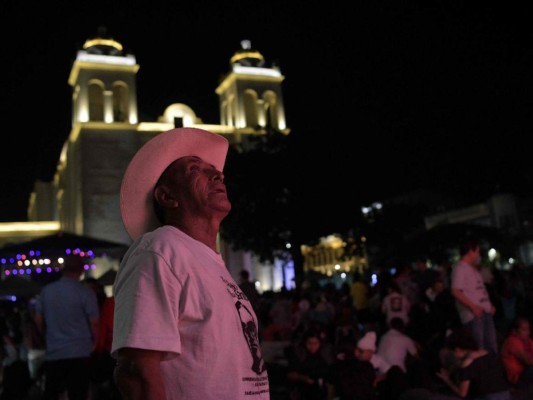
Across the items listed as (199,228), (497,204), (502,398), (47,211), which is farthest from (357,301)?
(47,211)

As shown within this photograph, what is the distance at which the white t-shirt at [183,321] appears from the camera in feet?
5.17

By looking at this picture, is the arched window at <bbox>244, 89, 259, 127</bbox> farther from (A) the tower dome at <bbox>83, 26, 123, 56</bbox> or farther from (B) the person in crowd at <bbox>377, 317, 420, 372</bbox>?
(B) the person in crowd at <bbox>377, 317, 420, 372</bbox>

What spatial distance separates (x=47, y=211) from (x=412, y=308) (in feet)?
202

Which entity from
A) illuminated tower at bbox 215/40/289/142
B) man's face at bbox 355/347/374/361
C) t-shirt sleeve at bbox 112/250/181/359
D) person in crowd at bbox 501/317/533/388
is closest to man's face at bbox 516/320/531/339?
person in crowd at bbox 501/317/533/388

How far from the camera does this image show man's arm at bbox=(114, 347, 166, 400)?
4.95 ft

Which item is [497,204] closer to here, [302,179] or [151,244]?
[302,179]

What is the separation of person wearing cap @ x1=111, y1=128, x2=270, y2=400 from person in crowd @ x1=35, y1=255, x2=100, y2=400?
12.3 feet

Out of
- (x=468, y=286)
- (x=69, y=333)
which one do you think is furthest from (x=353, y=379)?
(x=69, y=333)

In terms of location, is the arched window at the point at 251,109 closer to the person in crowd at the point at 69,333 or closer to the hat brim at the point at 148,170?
the person in crowd at the point at 69,333

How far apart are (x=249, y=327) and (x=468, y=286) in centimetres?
546

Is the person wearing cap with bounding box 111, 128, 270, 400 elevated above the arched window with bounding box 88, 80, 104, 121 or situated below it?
below

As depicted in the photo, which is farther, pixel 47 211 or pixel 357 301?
pixel 47 211

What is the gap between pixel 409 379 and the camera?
620 cm

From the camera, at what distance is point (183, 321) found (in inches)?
66.1
